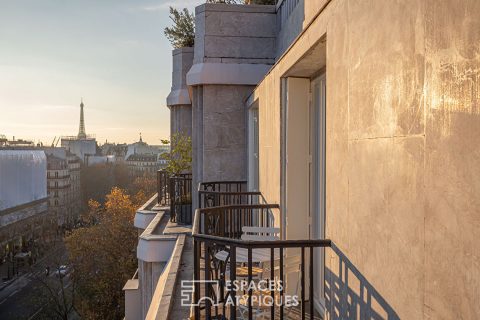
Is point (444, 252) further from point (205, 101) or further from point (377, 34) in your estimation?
point (205, 101)

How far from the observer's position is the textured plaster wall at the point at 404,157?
158cm

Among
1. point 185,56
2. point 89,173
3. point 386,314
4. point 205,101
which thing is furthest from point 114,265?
point 89,173

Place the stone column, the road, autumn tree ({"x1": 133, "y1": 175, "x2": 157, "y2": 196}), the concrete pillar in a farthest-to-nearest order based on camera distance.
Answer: autumn tree ({"x1": 133, "y1": 175, "x2": 157, "y2": 196}) < the road < the stone column < the concrete pillar

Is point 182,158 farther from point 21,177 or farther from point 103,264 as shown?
point 21,177

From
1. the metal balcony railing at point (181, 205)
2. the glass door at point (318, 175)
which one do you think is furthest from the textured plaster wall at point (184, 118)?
the glass door at point (318, 175)

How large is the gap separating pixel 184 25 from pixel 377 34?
47.5ft

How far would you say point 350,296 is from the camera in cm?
279

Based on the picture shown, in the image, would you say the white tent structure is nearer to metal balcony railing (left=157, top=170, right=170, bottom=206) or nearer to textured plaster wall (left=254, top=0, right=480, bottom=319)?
metal balcony railing (left=157, top=170, right=170, bottom=206)

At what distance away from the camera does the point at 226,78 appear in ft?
31.2

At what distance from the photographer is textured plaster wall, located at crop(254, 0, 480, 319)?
1.58 meters

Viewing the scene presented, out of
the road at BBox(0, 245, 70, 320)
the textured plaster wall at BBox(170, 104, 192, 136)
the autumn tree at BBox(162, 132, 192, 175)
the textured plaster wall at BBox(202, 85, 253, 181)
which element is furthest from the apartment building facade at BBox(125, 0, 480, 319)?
the road at BBox(0, 245, 70, 320)

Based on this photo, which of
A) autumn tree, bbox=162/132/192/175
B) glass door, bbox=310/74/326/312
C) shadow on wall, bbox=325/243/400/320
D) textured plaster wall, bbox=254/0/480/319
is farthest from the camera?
autumn tree, bbox=162/132/192/175

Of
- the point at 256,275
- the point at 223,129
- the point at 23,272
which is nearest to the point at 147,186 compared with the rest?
the point at 23,272

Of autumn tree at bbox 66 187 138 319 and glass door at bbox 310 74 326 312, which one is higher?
glass door at bbox 310 74 326 312
